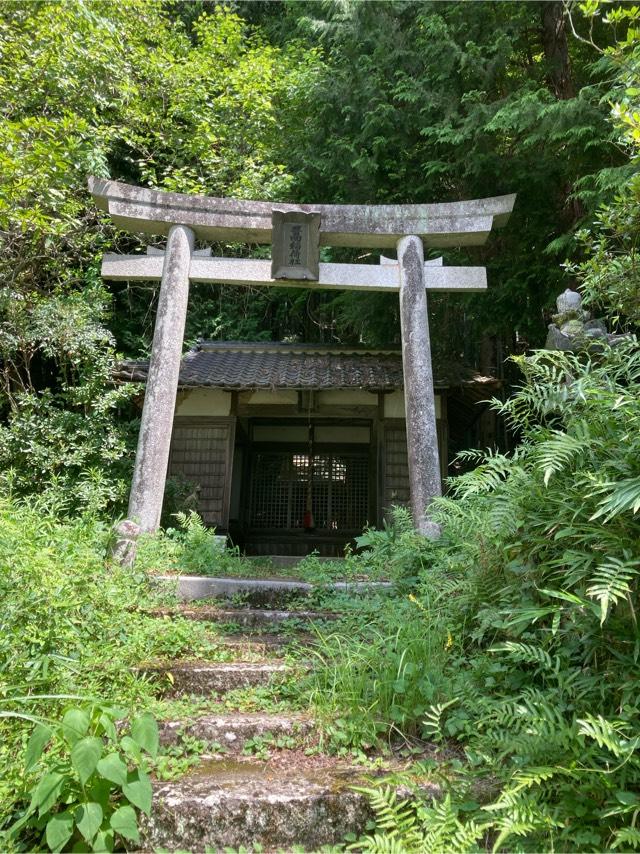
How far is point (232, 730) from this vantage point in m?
3.13

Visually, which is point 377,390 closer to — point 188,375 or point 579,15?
point 188,375

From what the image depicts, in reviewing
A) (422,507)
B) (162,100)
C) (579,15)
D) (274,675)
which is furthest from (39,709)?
(162,100)

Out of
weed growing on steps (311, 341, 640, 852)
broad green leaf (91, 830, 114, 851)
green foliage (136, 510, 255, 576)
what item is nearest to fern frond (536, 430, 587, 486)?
weed growing on steps (311, 341, 640, 852)

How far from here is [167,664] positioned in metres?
3.81

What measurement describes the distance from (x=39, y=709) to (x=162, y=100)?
39.8 ft

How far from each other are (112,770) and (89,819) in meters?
0.19

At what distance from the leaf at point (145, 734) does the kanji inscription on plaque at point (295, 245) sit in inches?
223

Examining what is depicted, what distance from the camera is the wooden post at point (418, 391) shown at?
6246 millimetres

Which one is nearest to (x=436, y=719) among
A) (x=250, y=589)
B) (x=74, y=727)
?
(x=74, y=727)

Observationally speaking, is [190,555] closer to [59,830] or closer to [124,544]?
[124,544]

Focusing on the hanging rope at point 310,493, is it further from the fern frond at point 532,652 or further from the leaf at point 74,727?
the leaf at point 74,727

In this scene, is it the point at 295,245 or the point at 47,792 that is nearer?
the point at 47,792

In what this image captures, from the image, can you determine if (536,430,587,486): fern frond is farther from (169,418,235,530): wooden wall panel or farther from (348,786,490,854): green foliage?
(169,418,235,530): wooden wall panel

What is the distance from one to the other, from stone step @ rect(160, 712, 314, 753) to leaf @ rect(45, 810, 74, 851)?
936mm
